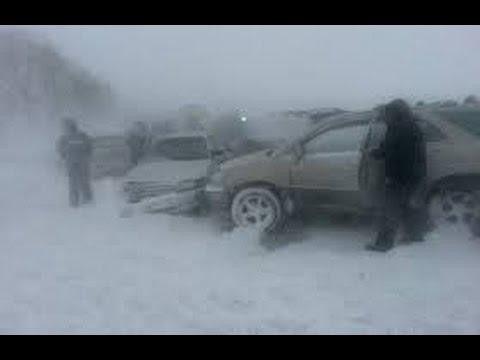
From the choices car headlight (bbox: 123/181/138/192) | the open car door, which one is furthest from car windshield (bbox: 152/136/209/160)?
the open car door

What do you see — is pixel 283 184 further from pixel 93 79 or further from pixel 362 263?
pixel 93 79

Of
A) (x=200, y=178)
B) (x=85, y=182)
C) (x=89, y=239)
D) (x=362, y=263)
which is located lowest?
(x=362, y=263)

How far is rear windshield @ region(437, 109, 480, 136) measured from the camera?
8.88 metres

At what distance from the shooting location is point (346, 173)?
8969 millimetres

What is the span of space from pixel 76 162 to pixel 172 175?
97.7 inches

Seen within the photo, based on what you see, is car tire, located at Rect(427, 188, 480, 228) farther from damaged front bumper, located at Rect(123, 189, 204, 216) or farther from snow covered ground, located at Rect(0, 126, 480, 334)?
damaged front bumper, located at Rect(123, 189, 204, 216)

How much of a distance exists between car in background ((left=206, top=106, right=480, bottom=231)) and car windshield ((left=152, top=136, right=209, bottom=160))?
3145 mm

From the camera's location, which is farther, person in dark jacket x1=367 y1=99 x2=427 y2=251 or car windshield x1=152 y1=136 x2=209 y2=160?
car windshield x1=152 y1=136 x2=209 y2=160

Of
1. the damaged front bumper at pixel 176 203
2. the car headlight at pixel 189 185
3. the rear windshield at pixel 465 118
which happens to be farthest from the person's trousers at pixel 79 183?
the rear windshield at pixel 465 118

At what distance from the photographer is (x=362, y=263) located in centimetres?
789

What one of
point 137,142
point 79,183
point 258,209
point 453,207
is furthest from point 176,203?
point 137,142

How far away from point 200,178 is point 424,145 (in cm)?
358

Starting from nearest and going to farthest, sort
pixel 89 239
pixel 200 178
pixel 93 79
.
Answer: pixel 89 239, pixel 200 178, pixel 93 79
